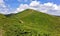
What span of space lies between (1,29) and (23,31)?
26904 millimetres

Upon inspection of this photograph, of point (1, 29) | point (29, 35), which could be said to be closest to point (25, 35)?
point (29, 35)

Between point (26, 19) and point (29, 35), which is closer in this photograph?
point (29, 35)

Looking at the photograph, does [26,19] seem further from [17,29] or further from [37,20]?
[17,29]

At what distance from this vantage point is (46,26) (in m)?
190

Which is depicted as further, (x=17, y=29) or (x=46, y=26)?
(x=46, y=26)

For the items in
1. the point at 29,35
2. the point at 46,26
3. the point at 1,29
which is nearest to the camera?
the point at 29,35

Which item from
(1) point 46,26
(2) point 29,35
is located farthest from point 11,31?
(1) point 46,26

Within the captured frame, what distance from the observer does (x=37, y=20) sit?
19938 cm

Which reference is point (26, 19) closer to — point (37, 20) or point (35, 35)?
point (37, 20)

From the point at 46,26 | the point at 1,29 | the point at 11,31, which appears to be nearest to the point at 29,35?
the point at 11,31

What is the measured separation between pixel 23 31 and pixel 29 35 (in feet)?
17.2

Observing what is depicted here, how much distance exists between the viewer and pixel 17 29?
9419cm

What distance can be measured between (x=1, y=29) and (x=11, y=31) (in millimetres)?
26005

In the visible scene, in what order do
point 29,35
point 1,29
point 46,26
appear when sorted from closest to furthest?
1. point 29,35
2. point 1,29
3. point 46,26
